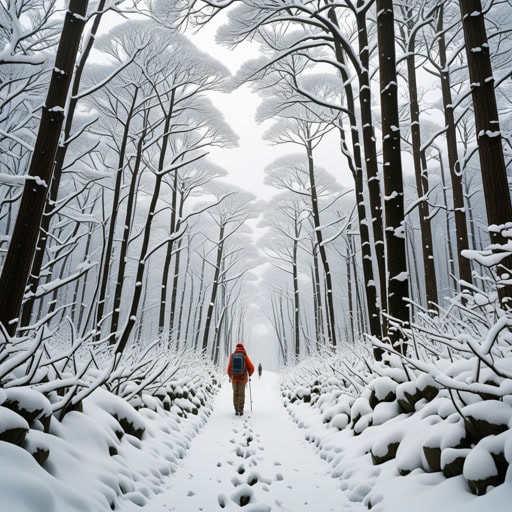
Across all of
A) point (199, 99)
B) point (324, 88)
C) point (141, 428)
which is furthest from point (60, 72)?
point (324, 88)

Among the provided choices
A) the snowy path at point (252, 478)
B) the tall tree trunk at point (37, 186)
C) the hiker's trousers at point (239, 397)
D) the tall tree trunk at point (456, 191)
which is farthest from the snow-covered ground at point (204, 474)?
the tall tree trunk at point (456, 191)

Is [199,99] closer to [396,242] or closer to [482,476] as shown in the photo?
[396,242]

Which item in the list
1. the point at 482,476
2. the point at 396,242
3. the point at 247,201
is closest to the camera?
the point at 482,476

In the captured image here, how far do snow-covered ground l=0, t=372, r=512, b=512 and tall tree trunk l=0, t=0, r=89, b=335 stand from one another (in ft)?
3.53

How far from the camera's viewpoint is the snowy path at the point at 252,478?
267 cm

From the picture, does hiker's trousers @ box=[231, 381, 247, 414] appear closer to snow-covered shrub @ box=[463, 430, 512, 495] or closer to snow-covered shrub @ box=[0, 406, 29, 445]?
snow-covered shrub @ box=[0, 406, 29, 445]

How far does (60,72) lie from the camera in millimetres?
3350

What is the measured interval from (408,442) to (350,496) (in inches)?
23.3

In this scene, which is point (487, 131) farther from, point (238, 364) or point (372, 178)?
point (238, 364)

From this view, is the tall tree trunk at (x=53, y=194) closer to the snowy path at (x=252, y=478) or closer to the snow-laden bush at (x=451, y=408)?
the snowy path at (x=252, y=478)

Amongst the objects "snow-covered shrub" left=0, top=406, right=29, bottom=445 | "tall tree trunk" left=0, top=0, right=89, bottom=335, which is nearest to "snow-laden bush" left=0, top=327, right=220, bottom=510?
"snow-covered shrub" left=0, top=406, right=29, bottom=445

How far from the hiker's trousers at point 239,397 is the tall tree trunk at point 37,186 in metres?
6.03

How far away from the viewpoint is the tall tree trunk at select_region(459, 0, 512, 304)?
321 cm

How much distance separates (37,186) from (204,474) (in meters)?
3.01
